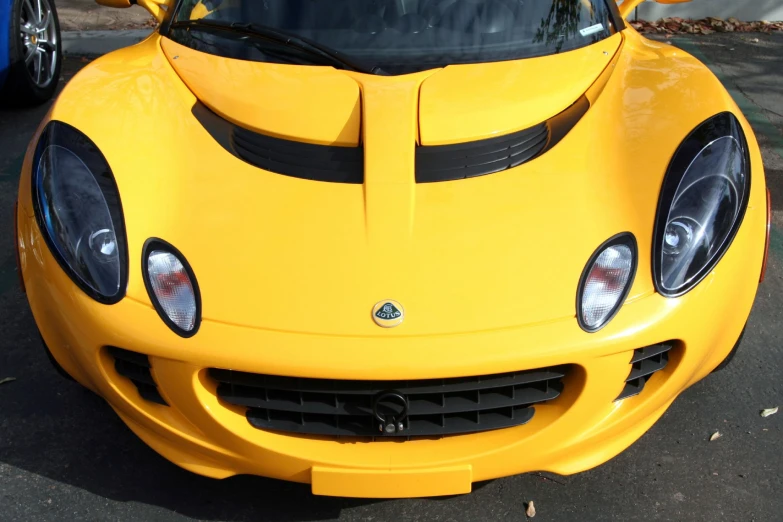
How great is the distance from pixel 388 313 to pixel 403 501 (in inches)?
30.3

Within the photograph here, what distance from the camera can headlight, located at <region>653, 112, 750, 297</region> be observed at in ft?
6.97

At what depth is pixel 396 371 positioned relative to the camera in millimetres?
1913

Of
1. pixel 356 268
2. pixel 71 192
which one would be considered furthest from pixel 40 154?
pixel 356 268

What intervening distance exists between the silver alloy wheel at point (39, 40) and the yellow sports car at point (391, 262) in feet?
10.1

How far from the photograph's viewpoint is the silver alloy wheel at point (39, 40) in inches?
209

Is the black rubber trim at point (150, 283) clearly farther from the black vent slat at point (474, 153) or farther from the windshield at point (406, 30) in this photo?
the windshield at point (406, 30)

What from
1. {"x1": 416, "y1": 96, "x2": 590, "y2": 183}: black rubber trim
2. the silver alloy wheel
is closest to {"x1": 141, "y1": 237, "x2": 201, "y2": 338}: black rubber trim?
{"x1": 416, "y1": 96, "x2": 590, "y2": 183}: black rubber trim

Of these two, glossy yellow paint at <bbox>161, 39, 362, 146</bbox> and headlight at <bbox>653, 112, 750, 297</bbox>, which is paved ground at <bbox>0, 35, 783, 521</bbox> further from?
glossy yellow paint at <bbox>161, 39, 362, 146</bbox>

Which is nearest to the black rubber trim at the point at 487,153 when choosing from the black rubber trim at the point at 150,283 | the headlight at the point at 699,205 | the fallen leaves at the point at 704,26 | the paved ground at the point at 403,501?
the headlight at the point at 699,205

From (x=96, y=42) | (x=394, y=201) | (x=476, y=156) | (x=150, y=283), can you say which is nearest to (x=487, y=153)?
(x=476, y=156)

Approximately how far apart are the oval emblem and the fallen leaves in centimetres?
594

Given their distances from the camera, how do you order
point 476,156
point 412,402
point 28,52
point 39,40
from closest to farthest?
point 412,402 → point 476,156 → point 28,52 → point 39,40

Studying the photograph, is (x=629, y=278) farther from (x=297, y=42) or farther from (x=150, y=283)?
(x=297, y=42)

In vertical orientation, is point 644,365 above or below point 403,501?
above
